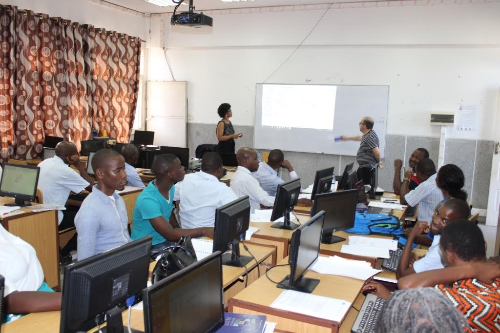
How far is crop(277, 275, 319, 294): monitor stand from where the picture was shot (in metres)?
2.42

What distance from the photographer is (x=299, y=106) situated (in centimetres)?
805

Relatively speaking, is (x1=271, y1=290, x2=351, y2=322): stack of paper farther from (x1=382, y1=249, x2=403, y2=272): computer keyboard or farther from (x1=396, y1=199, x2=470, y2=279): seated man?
(x1=382, y1=249, x2=403, y2=272): computer keyboard

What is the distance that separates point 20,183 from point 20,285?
7.81ft

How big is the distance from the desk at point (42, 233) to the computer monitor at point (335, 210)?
2.54 metres

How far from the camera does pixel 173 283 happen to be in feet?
5.00

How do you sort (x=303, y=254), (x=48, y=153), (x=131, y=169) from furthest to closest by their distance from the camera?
(x=48, y=153) < (x=131, y=169) < (x=303, y=254)

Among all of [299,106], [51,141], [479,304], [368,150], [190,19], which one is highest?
[190,19]

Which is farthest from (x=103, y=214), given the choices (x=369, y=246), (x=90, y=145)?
(x=90, y=145)

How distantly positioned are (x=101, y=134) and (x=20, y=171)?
13.4 ft

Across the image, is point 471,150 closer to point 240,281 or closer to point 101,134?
point 240,281

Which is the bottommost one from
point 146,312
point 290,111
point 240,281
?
point 240,281

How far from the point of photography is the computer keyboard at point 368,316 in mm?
2127

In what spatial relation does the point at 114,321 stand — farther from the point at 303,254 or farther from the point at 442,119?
the point at 442,119

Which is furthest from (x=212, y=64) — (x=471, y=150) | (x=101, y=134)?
(x=471, y=150)
